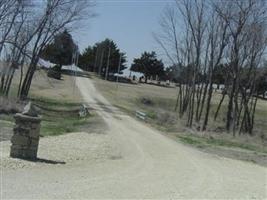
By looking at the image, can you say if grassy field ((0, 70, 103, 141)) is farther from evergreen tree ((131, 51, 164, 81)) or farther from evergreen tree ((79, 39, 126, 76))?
evergreen tree ((131, 51, 164, 81))

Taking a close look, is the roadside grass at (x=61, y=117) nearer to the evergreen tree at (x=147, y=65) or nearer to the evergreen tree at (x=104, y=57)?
the evergreen tree at (x=104, y=57)

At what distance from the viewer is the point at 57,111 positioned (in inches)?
1957

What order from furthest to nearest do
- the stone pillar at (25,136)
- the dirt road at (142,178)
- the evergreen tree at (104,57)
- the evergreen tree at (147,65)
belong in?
the evergreen tree at (147,65)
the evergreen tree at (104,57)
the stone pillar at (25,136)
the dirt road at (142,178)

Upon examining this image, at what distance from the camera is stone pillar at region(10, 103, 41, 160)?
16297 mm

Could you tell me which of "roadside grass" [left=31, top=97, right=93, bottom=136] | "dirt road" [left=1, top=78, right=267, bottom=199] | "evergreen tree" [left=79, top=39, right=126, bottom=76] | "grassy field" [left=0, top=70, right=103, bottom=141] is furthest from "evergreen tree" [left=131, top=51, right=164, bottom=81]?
"dirt road" [left=1, top=78, right=267, bottom=199]

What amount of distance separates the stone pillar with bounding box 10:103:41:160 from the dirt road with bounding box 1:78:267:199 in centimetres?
96

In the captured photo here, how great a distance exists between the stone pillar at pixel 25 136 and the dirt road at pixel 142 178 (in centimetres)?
96

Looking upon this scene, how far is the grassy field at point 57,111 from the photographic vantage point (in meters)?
30.2

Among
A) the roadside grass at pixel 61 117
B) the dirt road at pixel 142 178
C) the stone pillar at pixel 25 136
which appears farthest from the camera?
the roadside grass at pixel 61 117

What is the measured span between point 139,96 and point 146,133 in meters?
53.1

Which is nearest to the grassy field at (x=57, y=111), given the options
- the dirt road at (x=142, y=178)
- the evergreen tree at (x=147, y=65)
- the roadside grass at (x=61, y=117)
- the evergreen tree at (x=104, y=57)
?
the roadside grass at (x=61, y=117)

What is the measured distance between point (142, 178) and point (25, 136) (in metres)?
3.73

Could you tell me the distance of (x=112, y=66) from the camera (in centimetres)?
12812

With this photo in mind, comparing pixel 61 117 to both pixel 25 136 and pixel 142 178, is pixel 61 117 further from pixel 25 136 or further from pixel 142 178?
pixel 142 178
